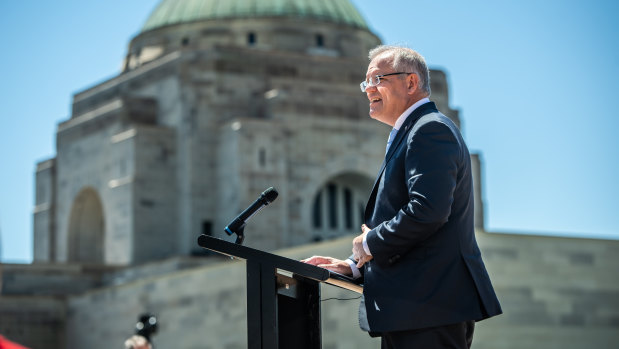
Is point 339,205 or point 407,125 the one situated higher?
point 339,205

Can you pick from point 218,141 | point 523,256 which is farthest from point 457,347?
point 218,141

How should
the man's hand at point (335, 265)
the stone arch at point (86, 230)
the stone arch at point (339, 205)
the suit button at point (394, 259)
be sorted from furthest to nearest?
the stone arch at point (86, 230), the stone arch at point (339, 205), the man's hand at point (335, 265), the suit button at point (394, 259)

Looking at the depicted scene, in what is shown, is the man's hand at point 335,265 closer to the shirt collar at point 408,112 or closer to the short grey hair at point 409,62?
the shirt collar at point 408,112

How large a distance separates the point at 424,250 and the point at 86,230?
39.8 meters

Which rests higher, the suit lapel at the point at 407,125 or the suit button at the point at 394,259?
the suit lapel at the point at 407,125

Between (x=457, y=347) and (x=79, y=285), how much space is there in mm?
31666

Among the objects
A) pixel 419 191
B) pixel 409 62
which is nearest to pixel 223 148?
pixel 409 62

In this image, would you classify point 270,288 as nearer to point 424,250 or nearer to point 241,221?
point 241,221

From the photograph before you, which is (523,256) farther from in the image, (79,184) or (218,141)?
(79,184)

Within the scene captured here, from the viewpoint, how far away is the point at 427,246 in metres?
4.98

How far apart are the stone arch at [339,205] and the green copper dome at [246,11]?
25.7ft

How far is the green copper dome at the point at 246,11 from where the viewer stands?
4434 cm

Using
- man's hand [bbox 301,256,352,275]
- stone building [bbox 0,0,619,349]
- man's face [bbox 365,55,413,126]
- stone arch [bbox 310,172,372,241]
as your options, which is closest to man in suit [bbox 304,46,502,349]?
man's face [bbox 365,55,413,126]

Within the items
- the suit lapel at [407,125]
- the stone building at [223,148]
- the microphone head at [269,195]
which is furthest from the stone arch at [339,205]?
the suit lapel at [407,125]
